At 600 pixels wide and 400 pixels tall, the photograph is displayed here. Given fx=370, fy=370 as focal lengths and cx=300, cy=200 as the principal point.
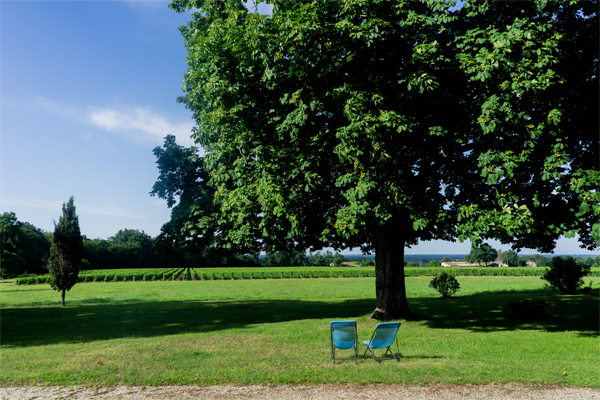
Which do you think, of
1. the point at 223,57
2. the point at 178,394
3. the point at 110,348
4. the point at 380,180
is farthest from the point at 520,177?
the point at 110,348

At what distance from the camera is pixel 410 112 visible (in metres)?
12.4

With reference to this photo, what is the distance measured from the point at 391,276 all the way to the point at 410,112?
21.1ft

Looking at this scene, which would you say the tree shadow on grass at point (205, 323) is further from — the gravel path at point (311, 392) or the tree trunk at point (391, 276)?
the gravel path at point (311, 392)

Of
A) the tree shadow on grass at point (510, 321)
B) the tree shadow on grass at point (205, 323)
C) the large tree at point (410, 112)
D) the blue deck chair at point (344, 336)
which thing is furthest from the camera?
the tree shadow on grass at point (510, 321)

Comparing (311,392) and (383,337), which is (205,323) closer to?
(383,337)

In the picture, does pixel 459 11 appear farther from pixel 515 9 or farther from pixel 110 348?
pixel 110 348

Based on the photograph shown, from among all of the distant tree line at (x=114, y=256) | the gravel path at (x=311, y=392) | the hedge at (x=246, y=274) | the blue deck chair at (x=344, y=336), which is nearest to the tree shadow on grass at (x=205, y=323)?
the gravel path at (x=311, y=392)

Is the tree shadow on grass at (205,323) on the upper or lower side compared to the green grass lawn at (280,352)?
lower

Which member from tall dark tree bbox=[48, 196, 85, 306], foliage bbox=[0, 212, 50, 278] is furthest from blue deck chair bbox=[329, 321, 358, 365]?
foliage bbox=[0, 212, 50, 278]

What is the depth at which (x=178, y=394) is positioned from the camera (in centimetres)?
Answer: 655

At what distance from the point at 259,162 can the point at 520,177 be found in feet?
28.8

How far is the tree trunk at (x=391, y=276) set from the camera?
14.7 m

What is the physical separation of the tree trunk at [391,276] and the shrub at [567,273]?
73.4 feet

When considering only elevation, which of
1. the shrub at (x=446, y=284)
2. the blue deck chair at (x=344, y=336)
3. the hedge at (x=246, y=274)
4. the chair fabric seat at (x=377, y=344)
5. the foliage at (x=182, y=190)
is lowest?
the hedge at (x=246, y=274)
